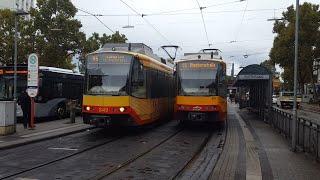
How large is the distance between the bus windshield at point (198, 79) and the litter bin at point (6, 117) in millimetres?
7671

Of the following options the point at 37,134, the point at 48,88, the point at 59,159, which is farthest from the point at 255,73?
the point at 59,159

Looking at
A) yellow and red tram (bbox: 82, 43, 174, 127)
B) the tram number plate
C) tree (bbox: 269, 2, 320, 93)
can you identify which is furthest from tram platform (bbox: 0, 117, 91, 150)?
tree (bbox: 269, 2, 320, 93)

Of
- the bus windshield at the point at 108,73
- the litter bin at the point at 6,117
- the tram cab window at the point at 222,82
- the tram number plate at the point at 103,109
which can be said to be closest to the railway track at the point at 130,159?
the tram number plate at the point at 103,109

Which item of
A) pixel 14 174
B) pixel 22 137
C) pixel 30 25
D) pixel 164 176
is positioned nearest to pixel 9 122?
pixel 22 137

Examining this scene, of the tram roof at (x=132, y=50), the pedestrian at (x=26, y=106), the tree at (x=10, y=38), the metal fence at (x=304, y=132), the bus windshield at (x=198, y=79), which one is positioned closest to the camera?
the metal fence at (x=304, y=132)

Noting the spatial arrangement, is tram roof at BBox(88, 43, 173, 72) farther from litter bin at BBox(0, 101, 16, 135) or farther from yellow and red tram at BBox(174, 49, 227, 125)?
litter bin at BBox(0, 101, 16, 135)

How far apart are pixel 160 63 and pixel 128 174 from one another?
1466cm

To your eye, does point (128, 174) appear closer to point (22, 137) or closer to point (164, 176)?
point (164, 176)

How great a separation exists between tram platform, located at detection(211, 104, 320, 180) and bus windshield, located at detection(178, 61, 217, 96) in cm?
355

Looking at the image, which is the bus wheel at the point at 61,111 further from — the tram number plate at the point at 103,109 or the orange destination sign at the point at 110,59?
the tram number plate at the point at 103,109

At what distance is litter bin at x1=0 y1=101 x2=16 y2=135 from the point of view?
1838 centimetres

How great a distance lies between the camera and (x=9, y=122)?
61.8 feet

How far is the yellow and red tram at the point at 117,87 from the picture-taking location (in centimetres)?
1956

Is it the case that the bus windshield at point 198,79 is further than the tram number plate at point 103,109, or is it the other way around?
the bus windshield at point 198,79
